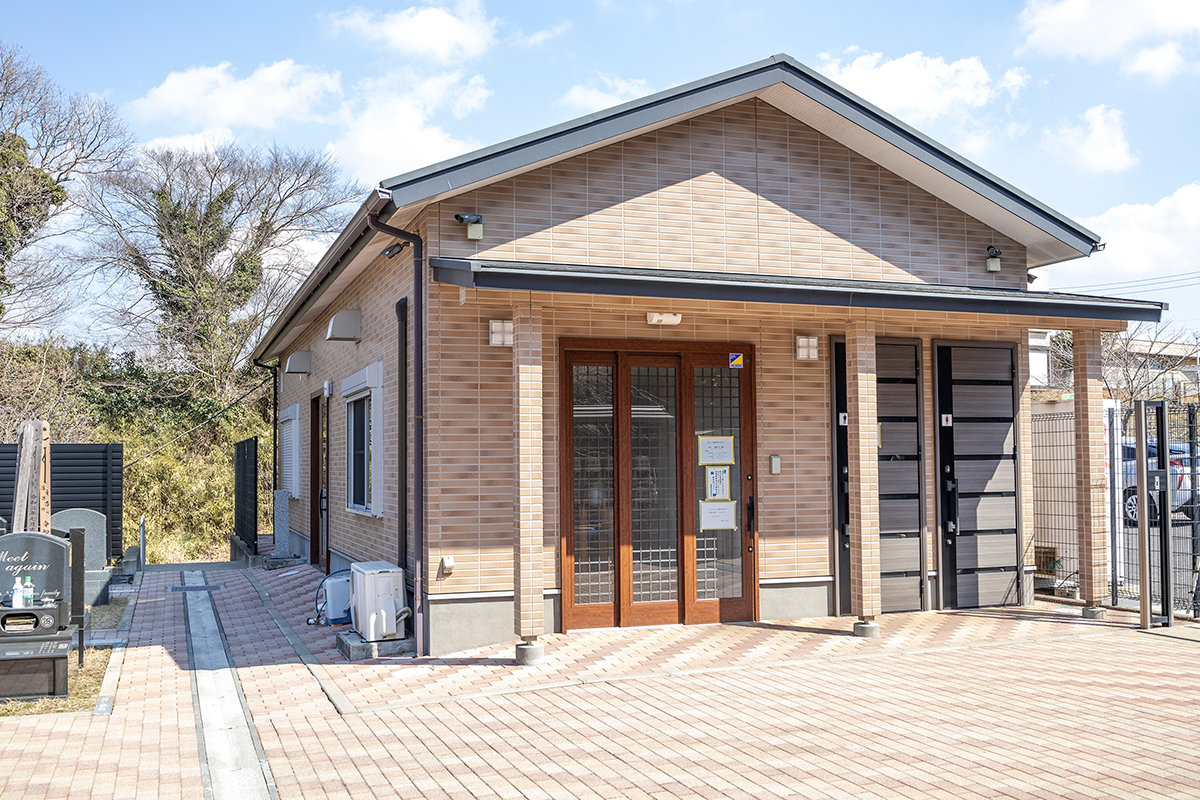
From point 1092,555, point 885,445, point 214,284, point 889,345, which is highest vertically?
point 214,284

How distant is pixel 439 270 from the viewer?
768cm

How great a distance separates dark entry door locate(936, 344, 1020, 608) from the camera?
A: 9742 millimetres

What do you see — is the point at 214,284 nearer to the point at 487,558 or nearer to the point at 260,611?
the point at 260,611

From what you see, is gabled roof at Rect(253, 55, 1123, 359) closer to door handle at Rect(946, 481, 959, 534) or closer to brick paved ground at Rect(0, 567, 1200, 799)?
→ door handle at Rect(946, 481, 959, 534)

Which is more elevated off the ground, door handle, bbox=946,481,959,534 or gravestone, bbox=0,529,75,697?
door handle, bbox=946,481,959,534

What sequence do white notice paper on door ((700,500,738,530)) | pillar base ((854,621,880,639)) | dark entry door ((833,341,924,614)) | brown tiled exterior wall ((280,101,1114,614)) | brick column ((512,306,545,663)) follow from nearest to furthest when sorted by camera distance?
brick column ((512,306,545,663)), brown tiled exterior wall ((280,101,1114,614)), pillar base ((854,621,880,639)), white notice paper on door ((700,500,738,530)), dark entry door ((833,341,924,614))

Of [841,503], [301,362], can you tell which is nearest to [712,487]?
[841,503]

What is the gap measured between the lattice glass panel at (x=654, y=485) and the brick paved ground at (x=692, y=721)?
526 millimetres

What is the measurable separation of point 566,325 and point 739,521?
2.56m

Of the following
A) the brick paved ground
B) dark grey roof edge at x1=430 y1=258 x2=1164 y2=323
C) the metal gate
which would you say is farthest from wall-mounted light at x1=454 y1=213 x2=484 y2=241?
the metal gate

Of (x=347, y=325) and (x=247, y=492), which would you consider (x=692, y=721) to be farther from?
(x=247, y=492)

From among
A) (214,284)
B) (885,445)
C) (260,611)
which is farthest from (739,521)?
(214,284)

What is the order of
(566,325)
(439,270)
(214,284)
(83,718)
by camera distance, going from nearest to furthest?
(83,718) → (439,270) → (566,325) → (214,284)

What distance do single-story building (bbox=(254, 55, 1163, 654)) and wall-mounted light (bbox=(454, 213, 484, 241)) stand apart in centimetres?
3
